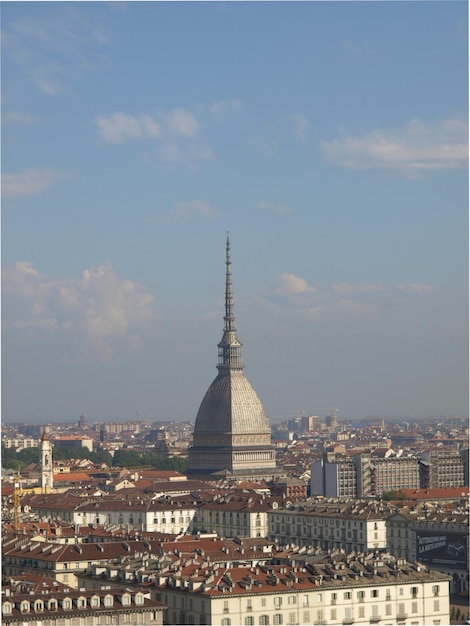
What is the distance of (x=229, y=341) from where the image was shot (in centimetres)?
12225

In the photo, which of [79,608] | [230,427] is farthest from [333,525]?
[230,427]

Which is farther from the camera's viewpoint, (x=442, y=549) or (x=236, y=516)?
(x=236, y=516)

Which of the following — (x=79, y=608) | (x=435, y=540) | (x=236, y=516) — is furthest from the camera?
(x=236, y=516)

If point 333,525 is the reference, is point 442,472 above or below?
above

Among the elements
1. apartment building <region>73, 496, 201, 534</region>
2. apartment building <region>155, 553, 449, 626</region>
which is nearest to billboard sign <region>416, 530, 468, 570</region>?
apartment building <region>155, 553, 449, 626</region>

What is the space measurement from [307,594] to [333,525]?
24.2 metres

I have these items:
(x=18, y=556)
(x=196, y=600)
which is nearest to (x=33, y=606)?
(x=196, y=600)

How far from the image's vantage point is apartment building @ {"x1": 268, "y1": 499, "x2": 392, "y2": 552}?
61.2 metres

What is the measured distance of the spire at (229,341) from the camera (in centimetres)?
12162

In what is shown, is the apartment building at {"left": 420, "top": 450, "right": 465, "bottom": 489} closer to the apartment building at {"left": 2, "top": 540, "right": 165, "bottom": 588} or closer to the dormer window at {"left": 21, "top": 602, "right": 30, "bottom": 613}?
the apartment building at {"left": 2, "top": 540, "right": 165, "bottom": 588}

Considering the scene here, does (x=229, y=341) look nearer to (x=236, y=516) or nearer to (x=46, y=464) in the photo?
(x=46, y=464)

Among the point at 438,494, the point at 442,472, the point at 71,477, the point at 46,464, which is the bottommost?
the point at 438,494

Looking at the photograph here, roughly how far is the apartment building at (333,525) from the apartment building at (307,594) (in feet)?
60.5

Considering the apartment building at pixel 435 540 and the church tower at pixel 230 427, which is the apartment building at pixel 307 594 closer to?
the apartment building at pixel 435 540
